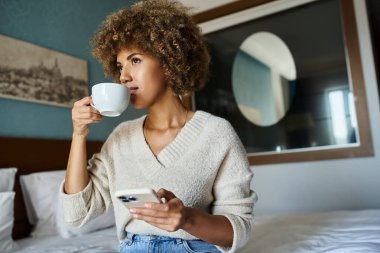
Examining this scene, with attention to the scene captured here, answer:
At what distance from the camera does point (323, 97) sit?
7.83ft

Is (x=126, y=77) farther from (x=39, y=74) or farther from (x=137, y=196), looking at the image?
(x=39, y=74)

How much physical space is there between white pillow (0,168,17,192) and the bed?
0.40ft

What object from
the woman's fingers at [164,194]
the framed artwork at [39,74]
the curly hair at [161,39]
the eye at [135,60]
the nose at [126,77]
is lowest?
the woman's fingers at [164,194]

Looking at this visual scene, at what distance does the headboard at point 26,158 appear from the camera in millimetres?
→ 1678

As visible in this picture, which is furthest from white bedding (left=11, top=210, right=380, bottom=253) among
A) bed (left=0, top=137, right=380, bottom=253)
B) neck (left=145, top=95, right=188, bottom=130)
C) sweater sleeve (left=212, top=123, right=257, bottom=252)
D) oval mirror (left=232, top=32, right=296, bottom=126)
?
oval mirror (left=232, top=32, right=296, bottom=126)

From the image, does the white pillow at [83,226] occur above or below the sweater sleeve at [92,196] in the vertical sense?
below

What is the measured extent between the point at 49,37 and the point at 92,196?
1512 millimetres

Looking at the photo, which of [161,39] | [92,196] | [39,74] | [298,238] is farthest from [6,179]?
[298,238]

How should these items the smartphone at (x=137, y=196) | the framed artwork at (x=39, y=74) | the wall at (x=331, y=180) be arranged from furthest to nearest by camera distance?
the wall at (x=331, y=180) < the framed artwork at (x=39, y=74) < the smartphone at (x=137, y=196)

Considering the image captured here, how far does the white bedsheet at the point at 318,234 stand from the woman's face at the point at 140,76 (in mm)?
626

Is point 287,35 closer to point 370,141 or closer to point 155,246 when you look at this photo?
point 370,141

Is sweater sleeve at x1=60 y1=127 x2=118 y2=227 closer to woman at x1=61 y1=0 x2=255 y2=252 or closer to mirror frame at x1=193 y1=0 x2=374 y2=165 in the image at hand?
woman at x1=61 y1=0 x2=255 y2=252

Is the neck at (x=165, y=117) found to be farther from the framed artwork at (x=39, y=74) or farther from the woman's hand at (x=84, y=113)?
the framed artwork at (x=39, y=74)

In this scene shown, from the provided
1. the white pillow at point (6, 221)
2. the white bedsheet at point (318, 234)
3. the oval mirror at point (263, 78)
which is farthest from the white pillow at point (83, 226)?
the oval mirror at point (263, 78)
